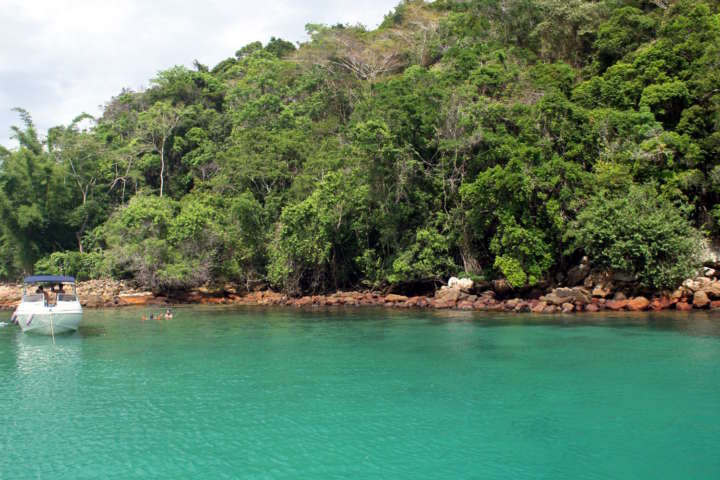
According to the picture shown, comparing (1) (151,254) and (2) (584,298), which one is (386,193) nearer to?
(2) (584,298)

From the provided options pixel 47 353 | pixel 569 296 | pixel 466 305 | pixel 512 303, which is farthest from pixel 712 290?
pixel 47 353

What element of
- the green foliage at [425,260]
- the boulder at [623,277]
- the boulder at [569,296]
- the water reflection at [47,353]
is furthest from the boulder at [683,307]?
the water reflection at [47,353]

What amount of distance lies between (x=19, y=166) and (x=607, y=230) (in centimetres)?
4331

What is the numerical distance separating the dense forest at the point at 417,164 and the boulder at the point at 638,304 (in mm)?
1387

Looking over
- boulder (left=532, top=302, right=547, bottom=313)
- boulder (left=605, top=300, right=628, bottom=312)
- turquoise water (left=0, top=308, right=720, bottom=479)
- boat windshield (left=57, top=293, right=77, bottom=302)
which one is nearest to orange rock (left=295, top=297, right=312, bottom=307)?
turquoise water (left=0, top=308, right=720, bottom=479)

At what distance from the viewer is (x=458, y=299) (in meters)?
31.4

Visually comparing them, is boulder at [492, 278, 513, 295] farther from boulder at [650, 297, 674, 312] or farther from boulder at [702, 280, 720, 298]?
boulder at [702, 280, 720, 298]

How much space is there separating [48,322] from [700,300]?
29.9 m

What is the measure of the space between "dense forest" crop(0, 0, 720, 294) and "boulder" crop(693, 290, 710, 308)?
1285mm

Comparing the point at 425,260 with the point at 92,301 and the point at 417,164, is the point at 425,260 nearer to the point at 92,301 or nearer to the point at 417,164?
the point at 417,164

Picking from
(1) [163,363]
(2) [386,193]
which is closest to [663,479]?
(1) [163,363]

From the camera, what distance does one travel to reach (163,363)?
60.7ft

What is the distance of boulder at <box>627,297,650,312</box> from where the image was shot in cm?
2725

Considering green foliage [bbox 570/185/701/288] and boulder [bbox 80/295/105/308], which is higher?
green foliage [bbox 570/185/701/288]
